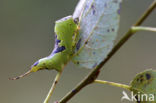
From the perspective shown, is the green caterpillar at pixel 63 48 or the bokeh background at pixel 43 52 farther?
the bokeh background at pixel 43 52

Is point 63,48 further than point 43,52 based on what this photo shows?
No

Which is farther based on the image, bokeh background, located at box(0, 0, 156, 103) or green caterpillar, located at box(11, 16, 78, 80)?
bokeh background, located at box(0, 0, 156, 103)

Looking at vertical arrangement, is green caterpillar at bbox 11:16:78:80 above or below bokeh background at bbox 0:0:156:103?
above

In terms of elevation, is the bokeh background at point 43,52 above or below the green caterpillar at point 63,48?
below

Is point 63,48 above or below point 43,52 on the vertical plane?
above
